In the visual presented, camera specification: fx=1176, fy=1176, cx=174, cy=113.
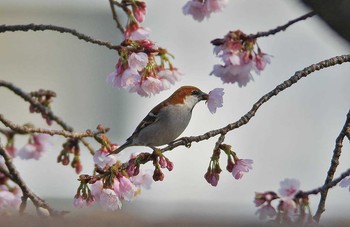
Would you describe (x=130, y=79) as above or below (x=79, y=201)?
above

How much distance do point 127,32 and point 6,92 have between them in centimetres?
1066

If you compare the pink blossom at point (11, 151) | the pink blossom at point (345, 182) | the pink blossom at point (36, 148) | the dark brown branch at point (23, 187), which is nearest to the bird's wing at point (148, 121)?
the dark brown branch at point (23, 187)

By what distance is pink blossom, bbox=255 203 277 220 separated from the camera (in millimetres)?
4430

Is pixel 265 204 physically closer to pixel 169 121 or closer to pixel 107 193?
pixel 107 193

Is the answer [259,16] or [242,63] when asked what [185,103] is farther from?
[259,16]

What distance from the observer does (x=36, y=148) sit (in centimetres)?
658

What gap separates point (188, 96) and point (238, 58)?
37 centimetres

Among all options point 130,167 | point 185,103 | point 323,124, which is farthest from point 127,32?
point 323,124

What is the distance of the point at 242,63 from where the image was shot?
534 cm

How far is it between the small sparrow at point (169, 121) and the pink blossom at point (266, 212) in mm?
1083

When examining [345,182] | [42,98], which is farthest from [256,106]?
[42,98]

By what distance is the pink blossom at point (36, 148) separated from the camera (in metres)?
6.57

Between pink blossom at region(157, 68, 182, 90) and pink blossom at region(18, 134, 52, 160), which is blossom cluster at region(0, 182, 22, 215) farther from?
pink blossom at region(157, 68, 182, 90)

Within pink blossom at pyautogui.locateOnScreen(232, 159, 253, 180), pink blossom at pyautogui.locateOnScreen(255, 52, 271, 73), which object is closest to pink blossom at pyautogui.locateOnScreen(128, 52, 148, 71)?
pink blossom at pyautogui.locateOnScreen(232, 159, 253, 180)
